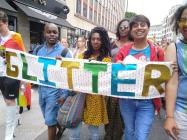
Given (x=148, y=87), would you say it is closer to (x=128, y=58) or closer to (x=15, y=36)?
(x=128, y=58)

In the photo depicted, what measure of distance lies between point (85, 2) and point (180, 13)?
34554mm

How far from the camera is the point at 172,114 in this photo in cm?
255

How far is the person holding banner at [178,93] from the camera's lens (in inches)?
101

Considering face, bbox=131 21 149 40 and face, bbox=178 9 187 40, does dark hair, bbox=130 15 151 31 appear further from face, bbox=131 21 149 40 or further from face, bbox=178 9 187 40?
face, bbox=178 9 187 40

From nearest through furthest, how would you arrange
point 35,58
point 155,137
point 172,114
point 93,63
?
point 172,114 < point 93,63 < point 35,58 < point 155,137

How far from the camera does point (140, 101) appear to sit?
137 inches

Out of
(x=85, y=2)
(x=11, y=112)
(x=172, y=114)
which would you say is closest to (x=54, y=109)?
(x=11, y=112)

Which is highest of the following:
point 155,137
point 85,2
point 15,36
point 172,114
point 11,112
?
point 85,2

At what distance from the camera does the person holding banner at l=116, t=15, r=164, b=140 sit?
337 centimetres

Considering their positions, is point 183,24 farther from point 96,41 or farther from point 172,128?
point 96,41

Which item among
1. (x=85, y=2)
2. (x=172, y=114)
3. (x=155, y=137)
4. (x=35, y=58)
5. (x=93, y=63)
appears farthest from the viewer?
(x=85, y=2)

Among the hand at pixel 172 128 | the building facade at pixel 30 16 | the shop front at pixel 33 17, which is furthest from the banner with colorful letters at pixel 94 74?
the shop front at pixel 33 17

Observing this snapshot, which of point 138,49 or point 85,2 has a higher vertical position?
point 85,2

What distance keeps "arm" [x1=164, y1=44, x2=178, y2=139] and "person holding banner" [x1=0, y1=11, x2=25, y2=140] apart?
2.46 m
